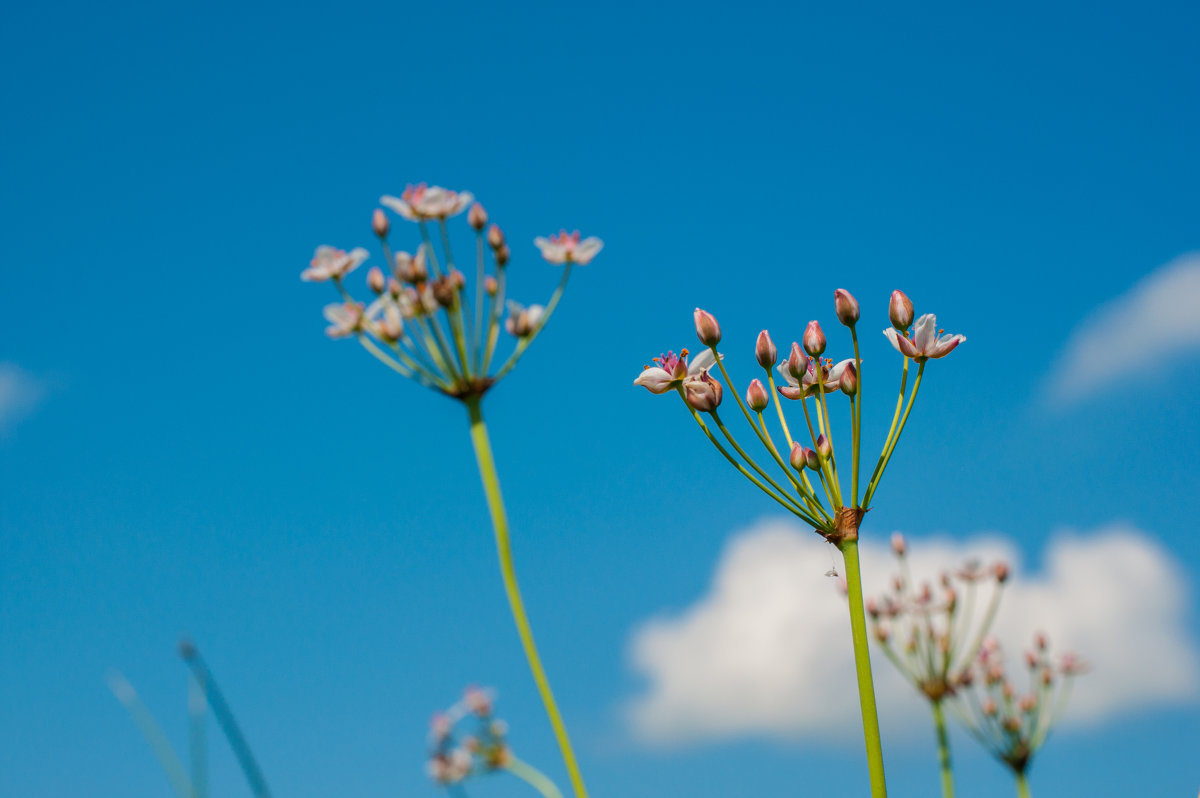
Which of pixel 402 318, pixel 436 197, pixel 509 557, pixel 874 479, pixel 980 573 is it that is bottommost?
pixel 509 557

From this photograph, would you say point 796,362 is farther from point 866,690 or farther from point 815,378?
point 866,690

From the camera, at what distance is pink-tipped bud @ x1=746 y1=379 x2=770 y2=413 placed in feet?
14.0

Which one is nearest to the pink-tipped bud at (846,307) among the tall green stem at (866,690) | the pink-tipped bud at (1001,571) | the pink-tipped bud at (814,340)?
the pink-tipped bud at (814,340)

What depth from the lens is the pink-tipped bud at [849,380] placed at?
4062mm

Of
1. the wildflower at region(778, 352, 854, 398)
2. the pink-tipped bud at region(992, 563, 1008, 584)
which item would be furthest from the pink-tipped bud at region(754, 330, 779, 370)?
the pink-tipped bud at region(992, 563, 1008, 584)

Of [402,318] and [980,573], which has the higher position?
[980,573]

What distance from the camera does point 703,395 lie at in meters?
4.27

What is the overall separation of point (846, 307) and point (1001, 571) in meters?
6.70

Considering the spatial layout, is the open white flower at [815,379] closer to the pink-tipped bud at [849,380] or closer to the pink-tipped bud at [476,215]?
the pink-tipped bud at [849,380]

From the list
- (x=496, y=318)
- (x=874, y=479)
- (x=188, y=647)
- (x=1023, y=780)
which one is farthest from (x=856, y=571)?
(x=1023, y=780)

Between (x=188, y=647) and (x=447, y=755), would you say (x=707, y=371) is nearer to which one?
(x=188, y=647)

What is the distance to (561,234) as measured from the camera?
4984mm

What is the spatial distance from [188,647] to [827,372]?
2787mm

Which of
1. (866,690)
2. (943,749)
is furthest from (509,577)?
(943,749)
